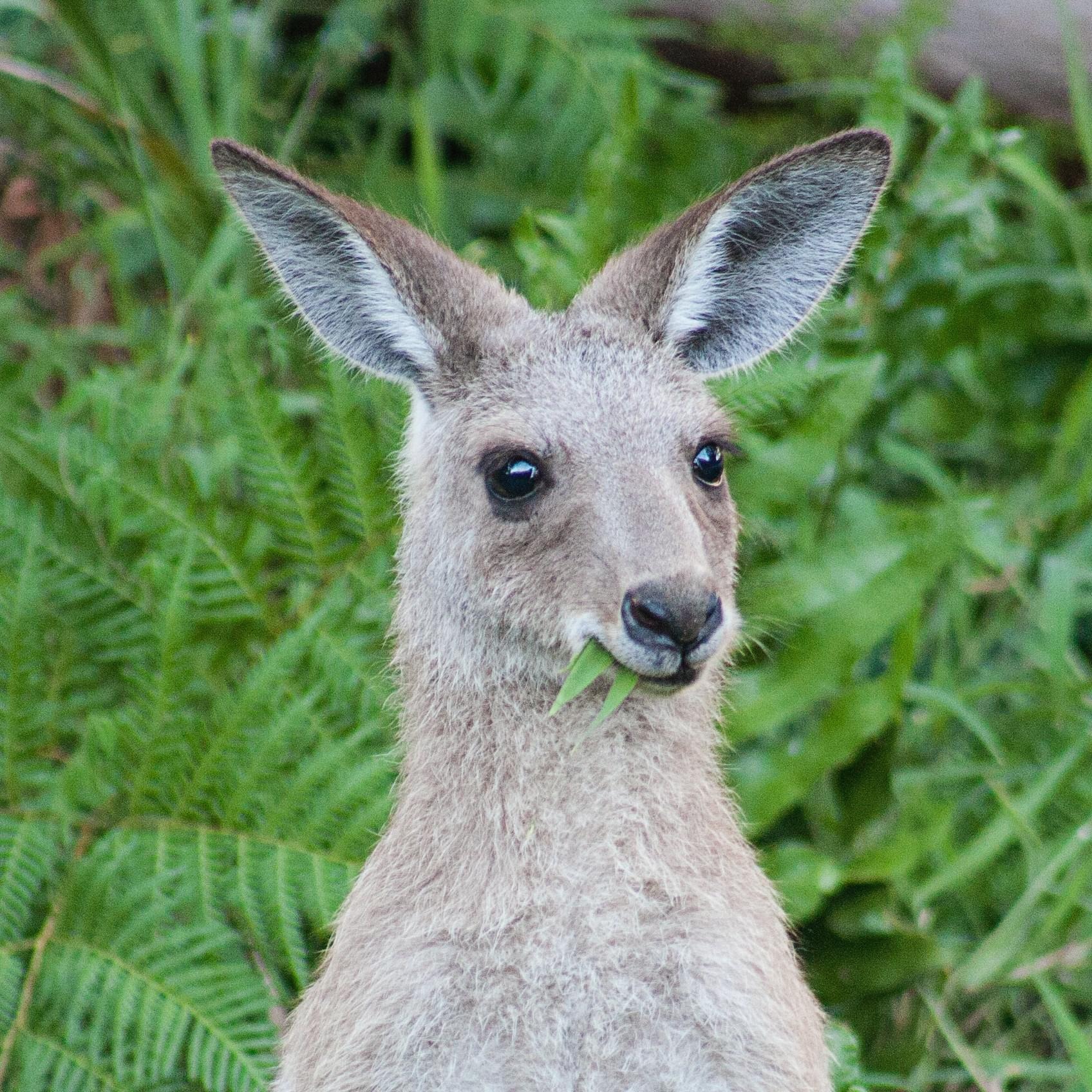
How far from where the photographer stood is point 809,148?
3396mm

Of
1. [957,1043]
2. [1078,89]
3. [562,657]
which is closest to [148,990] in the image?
[562,657]

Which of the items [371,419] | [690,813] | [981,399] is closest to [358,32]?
[371,419]

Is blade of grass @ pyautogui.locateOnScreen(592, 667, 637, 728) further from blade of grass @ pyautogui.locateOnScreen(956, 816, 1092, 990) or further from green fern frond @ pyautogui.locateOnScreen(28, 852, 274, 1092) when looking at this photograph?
blade of grass @ pyautogui.locateOnScreen(956, 816, 1092, 990)

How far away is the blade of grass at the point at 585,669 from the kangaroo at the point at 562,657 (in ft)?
0.09

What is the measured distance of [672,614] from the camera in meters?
2.93

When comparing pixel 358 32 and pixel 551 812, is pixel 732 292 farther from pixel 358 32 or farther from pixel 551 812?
pixel 358 32

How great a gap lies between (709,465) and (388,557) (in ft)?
4.34

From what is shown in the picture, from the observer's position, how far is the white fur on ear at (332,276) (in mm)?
3367

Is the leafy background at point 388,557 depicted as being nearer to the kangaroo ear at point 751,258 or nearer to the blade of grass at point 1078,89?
the blade of grass at point 1078,89

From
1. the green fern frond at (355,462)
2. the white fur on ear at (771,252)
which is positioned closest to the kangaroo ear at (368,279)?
the white fur on ear at (771,252)

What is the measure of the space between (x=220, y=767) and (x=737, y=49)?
463 centimetres

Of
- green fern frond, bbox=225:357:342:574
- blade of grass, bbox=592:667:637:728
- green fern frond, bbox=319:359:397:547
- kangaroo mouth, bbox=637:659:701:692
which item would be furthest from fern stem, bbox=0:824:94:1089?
kangaroo mouth, bbox=637:659:701:692

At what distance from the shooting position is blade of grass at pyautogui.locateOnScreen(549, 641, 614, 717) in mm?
3045

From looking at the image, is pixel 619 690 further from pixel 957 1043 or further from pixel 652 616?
pixel 957 1043
